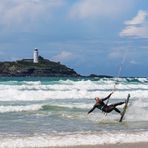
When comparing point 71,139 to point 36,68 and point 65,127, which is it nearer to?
point 65,127

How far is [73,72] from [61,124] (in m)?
102

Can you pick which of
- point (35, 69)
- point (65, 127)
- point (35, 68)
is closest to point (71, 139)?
point (65, 127)

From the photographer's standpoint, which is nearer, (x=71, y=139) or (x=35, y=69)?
(x=71, y=139)

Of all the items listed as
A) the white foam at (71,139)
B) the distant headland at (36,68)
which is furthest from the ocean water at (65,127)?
the distant headland at (36,68)

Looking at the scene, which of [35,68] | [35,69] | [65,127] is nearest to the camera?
[65,127]

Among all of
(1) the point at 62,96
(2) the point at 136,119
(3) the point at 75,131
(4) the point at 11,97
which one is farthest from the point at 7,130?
(1) the point at 62,96

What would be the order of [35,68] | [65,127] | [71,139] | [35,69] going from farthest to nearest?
[35,68], [35,69], [65,127], [71,139]

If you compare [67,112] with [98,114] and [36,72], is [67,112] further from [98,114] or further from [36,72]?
[36,72]

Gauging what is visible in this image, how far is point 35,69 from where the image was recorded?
111875 mm

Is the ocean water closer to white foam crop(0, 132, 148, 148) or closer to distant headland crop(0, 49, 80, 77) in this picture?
white foam crop(0, 132, 148, 148)

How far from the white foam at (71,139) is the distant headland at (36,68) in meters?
91.0

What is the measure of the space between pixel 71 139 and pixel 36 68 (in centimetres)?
9788

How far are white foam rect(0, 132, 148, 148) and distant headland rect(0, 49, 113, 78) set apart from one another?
298 ft

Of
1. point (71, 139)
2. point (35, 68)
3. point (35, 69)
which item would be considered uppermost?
point (35, 68)
